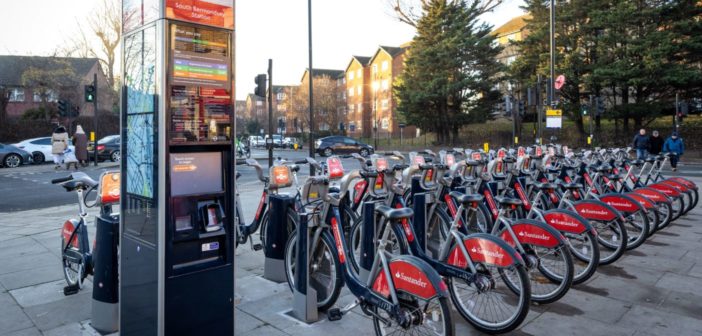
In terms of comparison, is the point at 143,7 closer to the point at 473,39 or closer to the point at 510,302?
the point at 510,302

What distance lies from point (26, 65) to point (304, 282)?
4127 centimetres

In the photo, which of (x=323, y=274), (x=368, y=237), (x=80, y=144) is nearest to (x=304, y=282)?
(x=323, y=274)

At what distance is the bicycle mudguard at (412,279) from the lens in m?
2.77

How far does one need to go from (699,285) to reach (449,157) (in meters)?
3.15

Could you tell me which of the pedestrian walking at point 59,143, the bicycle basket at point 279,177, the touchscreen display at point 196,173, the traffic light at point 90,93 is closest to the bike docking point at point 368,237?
the touchscreen display at point 196,173

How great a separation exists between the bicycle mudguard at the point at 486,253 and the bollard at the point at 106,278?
249 centimetres

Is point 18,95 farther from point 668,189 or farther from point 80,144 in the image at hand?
point 668,189

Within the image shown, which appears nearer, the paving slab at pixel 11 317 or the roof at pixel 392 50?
the paving slab at pixel 11 317

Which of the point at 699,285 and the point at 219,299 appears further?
the point at 699,285

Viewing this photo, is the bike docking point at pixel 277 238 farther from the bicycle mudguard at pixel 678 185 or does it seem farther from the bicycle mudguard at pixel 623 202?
the bicycle mudguard at pixel 678 185

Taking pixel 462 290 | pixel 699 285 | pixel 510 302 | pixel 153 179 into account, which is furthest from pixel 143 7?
pixel 699 285

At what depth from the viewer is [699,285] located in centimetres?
454

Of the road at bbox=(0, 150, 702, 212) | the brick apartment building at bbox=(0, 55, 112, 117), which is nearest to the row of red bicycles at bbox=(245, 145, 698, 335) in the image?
the road at bbox=(0, 150, 702, 212)

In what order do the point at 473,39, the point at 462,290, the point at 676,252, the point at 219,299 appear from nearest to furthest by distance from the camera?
1. the point at 219,299
2. the point at 462,290
3. the point at 676,252
4. the point at 473,39
